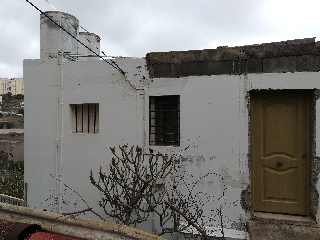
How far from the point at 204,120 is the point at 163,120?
936mm

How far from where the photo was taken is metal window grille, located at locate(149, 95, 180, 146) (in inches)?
237

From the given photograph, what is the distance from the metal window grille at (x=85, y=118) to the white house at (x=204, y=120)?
0.02m

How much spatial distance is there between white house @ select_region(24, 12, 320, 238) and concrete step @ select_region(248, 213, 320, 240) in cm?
17

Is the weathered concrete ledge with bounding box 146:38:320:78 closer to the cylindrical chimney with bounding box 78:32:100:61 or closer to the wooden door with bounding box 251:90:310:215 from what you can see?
the wooden door with bounding box 251:90:310:215

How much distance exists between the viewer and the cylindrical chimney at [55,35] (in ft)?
22.2

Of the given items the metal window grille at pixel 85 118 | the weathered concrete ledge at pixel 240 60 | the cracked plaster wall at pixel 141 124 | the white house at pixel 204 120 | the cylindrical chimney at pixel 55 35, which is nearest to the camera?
the weathered concrete ledge at pixel 240 60

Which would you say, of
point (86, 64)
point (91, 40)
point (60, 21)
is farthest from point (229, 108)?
→ point (91, 40)

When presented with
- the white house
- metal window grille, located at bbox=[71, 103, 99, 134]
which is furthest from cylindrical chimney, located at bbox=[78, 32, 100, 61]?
metal window grille, located at bbox=[71, 103, 99, 134]

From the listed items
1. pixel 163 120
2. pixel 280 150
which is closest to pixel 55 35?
pixel 163 120

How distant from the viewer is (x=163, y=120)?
6105 mm

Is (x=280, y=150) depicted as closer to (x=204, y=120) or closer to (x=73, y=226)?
(x=204, y=120)

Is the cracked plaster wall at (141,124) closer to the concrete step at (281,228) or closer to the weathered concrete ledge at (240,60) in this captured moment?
the weathered concrete ledge at (240,60)

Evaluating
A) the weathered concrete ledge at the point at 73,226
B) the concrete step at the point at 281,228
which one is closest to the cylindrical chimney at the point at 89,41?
the weathered concrete ledge at the point at 73,226

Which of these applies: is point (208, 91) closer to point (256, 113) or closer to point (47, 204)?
point (256, 113)
